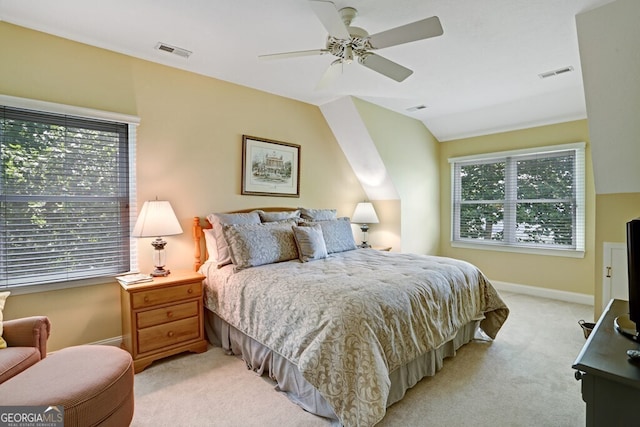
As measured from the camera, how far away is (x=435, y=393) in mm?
2146

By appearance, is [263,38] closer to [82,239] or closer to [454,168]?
[82,239]

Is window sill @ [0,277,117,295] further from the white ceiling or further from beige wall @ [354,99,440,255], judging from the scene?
beige wall @ [354,99,440,255]

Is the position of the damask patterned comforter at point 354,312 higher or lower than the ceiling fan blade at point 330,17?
lower

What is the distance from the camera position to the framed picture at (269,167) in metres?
3.67

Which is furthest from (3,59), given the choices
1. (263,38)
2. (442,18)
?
(442,18)

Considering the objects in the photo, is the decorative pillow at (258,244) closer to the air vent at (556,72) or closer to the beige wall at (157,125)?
the beige wall at (157,125)

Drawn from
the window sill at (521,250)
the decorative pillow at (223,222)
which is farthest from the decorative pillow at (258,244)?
the window sill at (521,250)

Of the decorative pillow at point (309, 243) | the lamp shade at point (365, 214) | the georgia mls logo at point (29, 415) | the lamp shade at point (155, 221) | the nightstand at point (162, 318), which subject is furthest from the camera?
the lamp shade at point (365, 214)

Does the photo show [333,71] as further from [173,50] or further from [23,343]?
[23,343]

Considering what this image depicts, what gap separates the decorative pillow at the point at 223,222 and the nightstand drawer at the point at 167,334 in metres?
0.56

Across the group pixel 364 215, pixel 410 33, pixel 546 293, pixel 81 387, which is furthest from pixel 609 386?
pixel 546 293

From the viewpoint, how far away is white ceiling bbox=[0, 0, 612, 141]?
7.12 feet

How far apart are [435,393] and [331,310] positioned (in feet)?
3.39

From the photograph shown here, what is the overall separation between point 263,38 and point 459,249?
14.7ft
